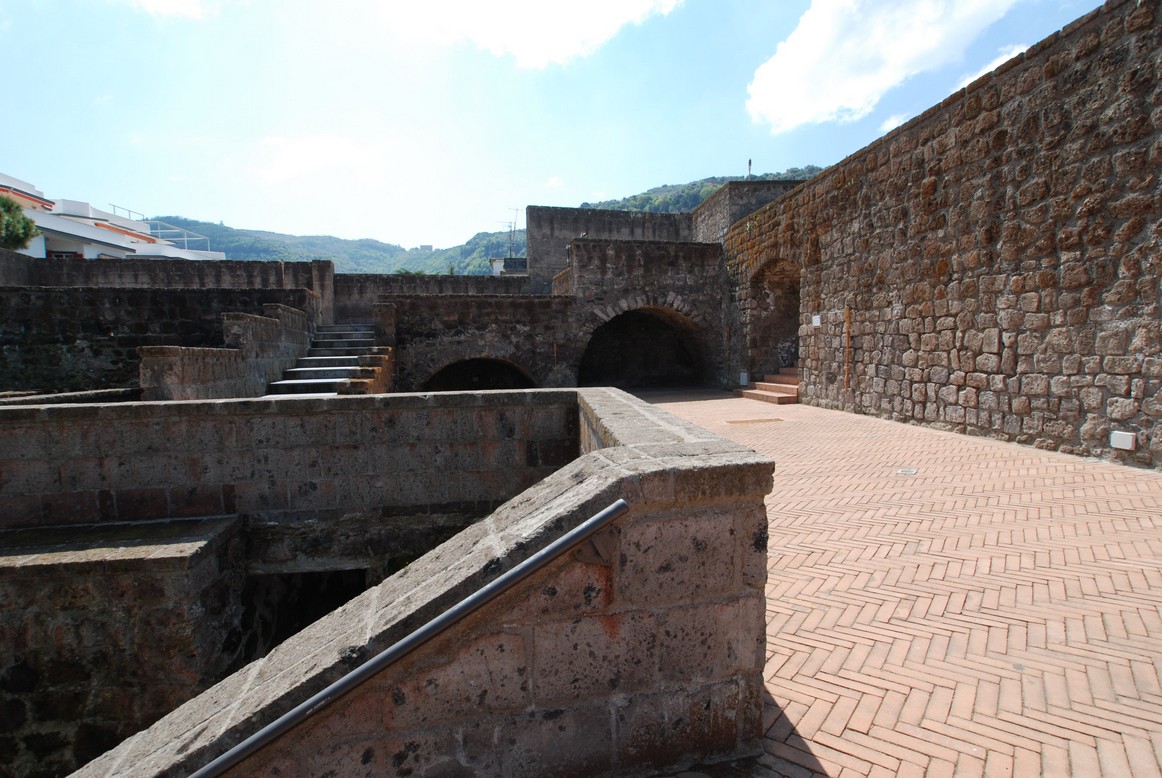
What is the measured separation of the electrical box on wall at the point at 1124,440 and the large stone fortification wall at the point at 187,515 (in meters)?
5.34

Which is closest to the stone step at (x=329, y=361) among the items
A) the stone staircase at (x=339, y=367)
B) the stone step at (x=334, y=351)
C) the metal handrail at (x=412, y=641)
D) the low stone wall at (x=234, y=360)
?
the stone staircase at (x=339, y=367)

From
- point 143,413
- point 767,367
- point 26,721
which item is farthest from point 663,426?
point 767,367

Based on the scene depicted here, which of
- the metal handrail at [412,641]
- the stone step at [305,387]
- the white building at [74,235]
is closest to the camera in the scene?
the metal handrail at [412,641]

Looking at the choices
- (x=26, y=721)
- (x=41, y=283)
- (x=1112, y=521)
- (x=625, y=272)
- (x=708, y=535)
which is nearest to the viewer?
(x=708, y=535)

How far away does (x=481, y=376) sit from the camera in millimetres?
14789

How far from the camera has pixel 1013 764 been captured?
6.09 feet

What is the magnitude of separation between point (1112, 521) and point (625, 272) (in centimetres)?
1131

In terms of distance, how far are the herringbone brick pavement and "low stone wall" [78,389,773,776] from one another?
450 mm

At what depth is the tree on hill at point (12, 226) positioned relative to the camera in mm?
22359

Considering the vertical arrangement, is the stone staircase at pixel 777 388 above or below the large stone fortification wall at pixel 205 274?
below

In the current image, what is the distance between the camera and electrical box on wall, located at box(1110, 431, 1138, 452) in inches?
212

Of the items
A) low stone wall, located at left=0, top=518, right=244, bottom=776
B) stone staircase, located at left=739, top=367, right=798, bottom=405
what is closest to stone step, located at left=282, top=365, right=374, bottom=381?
low stone wall, located at left=0, top=518, right=244, bottom=776

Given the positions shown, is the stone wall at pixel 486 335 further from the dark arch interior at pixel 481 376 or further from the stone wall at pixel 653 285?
the dark arch interior at pixel 481 376

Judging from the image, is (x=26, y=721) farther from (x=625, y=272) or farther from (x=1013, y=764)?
(x=625, y=272)
